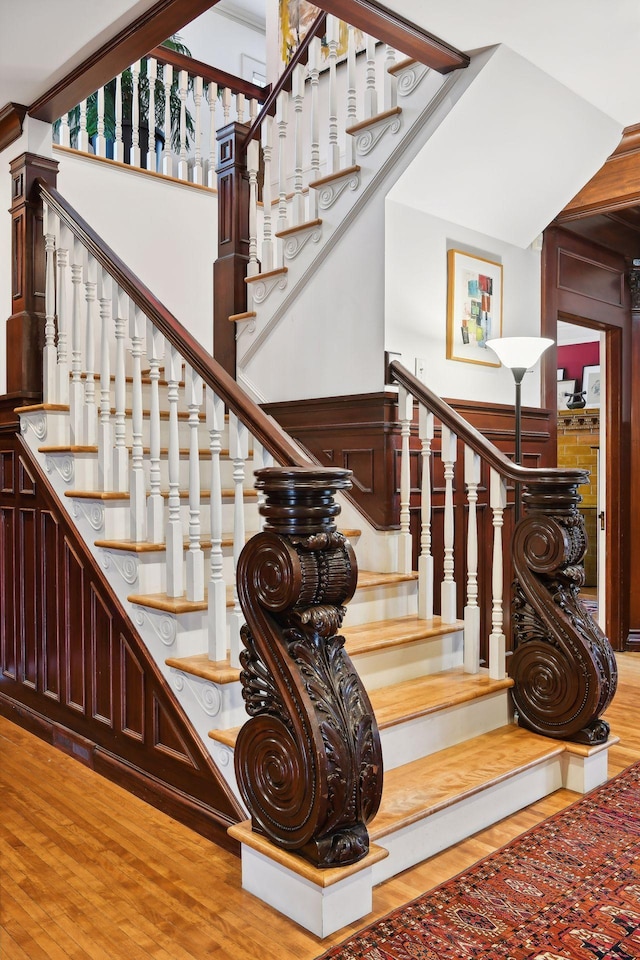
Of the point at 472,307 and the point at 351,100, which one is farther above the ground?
the point at 351,100

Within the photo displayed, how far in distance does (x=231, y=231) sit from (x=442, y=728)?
3.03m

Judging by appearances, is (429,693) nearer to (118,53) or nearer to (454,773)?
(454,773)

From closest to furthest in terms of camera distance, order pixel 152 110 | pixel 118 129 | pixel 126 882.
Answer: pixel 126 882 → pixel 118 129 → pixel 152 110

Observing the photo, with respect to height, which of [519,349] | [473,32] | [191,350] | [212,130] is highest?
[212,130]

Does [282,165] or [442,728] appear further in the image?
[282,165]

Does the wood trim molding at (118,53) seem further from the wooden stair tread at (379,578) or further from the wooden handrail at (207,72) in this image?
the wooden stair tread at (379,578)

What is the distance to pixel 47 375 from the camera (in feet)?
11.4

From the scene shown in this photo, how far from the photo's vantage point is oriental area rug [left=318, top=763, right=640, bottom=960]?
6.23 feet

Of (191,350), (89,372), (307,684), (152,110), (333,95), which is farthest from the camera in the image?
(152,110)

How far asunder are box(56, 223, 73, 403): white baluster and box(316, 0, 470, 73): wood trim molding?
145 centimetres

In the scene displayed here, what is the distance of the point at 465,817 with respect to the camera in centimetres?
251

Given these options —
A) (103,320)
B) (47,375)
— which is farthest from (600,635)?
(47,375)

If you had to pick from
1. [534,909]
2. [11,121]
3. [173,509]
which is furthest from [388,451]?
[11,121]

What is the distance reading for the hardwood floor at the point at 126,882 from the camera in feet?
6.31
